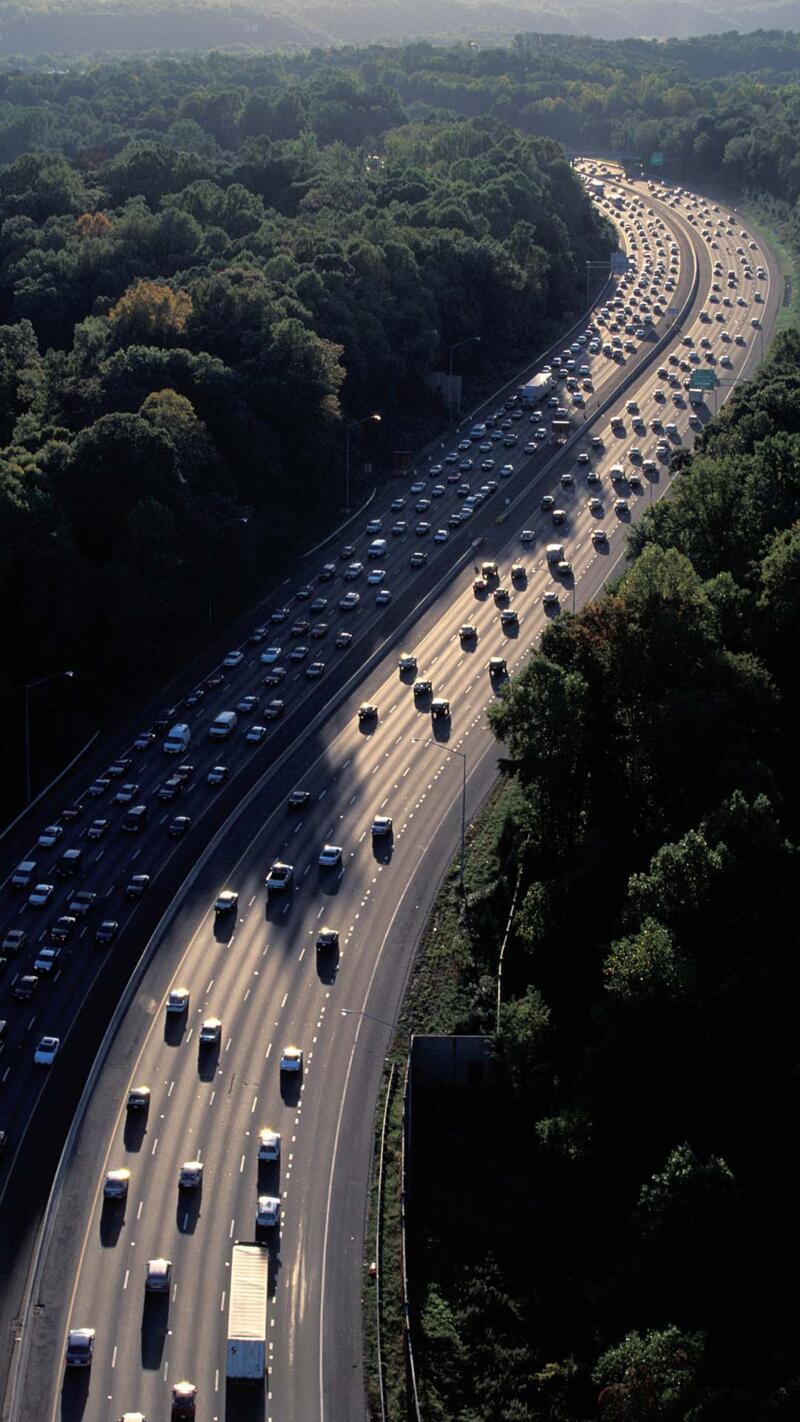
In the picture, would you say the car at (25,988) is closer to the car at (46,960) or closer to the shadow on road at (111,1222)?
the car at (46,960)

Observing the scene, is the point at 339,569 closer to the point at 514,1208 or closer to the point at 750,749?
the point at 750,749

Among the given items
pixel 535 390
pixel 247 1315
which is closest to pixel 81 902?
pixel 247 1315

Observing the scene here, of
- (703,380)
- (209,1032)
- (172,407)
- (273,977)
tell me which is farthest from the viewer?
(703,380)

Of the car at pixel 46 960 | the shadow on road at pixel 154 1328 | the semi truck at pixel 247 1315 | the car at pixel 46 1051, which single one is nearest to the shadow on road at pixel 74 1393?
the shadow on road at pixel 154 1328

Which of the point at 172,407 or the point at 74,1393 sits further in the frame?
the point at 172,407

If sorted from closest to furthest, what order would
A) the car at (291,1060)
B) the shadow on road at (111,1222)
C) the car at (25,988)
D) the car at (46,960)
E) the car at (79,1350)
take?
the car at (79,1350) < the shadow on road at (111,1222) < the car at (291,1060) < the car at (25,988) < the car at (46,960)

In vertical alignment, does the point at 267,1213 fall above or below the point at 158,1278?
below

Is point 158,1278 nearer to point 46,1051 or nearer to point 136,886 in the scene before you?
point 46,1051
